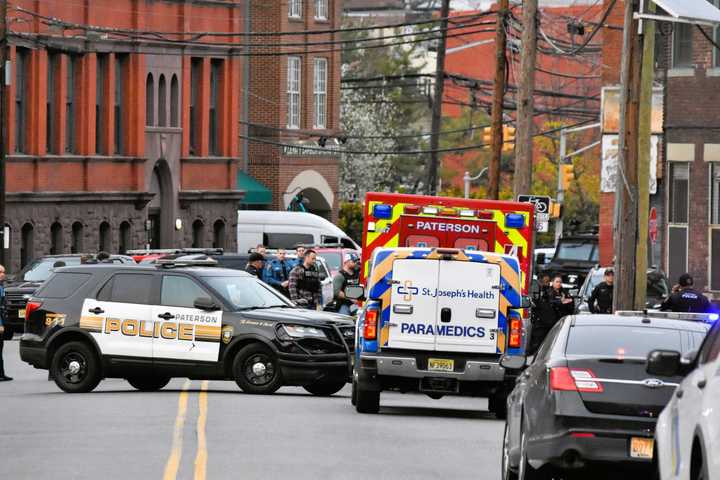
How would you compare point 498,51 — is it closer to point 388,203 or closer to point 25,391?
point 388,203

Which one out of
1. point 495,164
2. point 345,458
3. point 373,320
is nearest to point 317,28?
point 495,164

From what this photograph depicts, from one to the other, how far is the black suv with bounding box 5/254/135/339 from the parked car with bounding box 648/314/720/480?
24.2m

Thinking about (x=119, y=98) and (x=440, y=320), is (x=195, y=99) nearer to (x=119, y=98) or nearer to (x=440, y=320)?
(x=119, y=98)

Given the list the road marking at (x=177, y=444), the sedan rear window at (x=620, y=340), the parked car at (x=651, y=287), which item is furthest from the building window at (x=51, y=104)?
the sedan rear window at (x=620, y=340)

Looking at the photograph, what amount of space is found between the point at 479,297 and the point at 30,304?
6.59 meters

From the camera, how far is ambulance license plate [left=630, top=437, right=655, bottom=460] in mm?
12320

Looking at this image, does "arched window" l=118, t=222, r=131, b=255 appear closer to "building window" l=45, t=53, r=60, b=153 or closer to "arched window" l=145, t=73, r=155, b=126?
"arched window" l=145, t=73, r=155, b=126

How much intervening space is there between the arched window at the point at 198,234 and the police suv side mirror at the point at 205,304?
1433 inches

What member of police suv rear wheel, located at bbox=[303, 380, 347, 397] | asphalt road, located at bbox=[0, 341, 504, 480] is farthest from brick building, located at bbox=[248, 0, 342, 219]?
asphalt road, located at bbox=[0, 341, 504, 480]

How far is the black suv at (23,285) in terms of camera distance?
116 ft

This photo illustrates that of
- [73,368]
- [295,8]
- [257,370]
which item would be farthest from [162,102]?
[257,370]

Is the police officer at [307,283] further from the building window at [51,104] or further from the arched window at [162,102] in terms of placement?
the arched window at [162,102]

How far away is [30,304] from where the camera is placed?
2338 cm

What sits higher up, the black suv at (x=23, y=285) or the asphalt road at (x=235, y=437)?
the black suv at (x=23, y=285)
